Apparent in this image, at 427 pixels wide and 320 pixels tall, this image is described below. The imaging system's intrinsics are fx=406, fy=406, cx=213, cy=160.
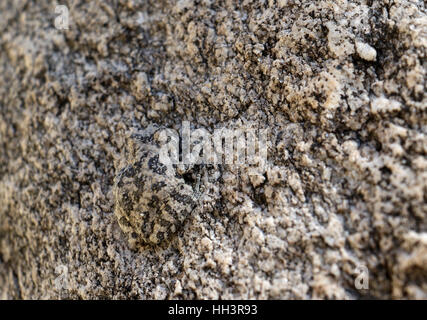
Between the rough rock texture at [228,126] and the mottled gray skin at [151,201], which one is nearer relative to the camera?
the rough rock texture at [228,126]

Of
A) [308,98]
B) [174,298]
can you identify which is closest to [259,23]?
[308,98]

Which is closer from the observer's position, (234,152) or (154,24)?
(234,152)

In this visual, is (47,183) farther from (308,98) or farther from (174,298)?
(308,98)

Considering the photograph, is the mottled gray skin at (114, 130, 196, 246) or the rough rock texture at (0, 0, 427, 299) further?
the mottled gray skin at (114, 130, 196, 246)

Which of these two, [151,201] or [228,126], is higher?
[228,126]
